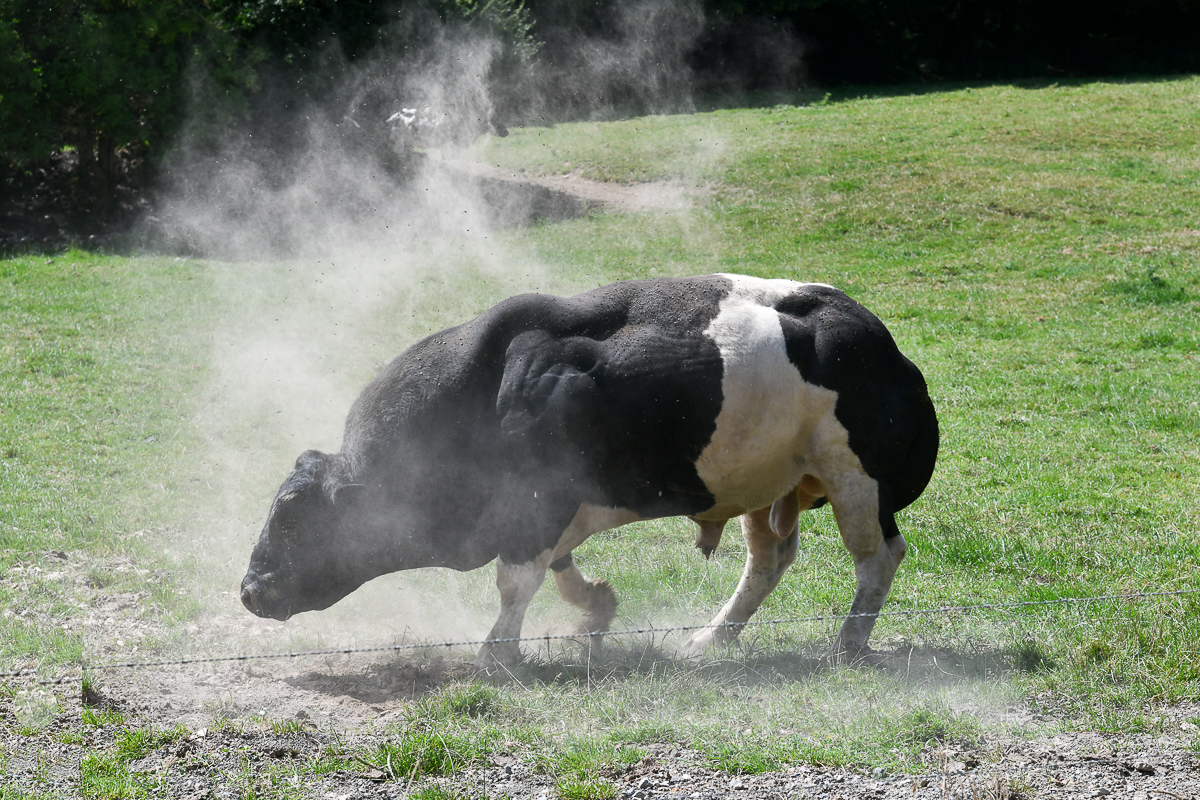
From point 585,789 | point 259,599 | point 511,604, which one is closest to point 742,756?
point 585,789

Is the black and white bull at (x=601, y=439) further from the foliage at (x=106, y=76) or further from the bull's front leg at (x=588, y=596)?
the foliage at (x=106, y=76)

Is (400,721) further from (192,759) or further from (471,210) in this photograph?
(471,210)

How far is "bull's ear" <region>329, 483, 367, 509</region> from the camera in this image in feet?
18.9

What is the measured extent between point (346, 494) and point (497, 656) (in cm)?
110

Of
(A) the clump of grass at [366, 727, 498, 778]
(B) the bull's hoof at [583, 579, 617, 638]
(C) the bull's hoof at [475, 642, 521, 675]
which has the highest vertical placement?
(A) the clump of grass at [366, 727, 498, 778]

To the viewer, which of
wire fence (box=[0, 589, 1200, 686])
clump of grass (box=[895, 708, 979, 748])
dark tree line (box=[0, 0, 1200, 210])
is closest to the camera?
clump of grass (box=[895, 708, 979, 748])

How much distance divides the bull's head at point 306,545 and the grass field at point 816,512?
27.4 inches

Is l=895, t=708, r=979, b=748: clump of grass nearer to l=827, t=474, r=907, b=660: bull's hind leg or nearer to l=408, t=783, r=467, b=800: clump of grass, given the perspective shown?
l=827, t=474, r=907, b=660: bull's hind leg

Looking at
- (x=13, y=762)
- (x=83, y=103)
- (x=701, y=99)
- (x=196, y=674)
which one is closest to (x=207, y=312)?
(x=83, y=103)

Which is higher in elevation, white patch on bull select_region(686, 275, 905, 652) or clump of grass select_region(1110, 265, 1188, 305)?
white patch on bull select_region(686, 275, 905, 652)

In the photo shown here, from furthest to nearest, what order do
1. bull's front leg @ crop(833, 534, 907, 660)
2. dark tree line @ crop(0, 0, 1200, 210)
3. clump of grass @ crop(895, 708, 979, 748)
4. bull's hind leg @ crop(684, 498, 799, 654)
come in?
dark tree line @ crop(0, 0, 1200, 210)
bull's hind leg @ crop(684, 498, 799, 654)
bull's front leg @ crop(833, 534, 907, 660)
clump of grass @ crop(895, 708, 979, 748)

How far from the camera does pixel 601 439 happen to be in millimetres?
5617

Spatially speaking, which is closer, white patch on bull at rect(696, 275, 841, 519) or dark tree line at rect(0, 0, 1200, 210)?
white patch on bull at rect(696, 275, 841, 519)

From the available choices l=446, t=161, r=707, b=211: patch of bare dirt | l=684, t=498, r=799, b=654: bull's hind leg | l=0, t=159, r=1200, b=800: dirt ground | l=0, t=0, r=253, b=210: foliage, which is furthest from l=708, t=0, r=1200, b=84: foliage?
l=0, t=159, r=1200, b=800: dirt ground
